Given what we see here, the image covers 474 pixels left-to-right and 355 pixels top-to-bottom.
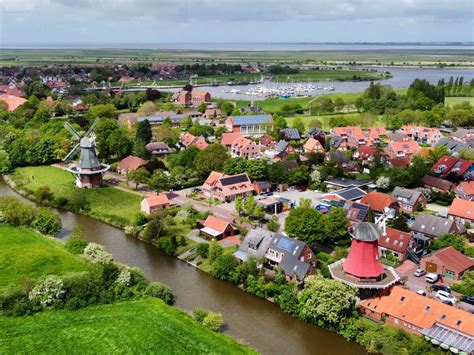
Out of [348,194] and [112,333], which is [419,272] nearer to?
[348,194]

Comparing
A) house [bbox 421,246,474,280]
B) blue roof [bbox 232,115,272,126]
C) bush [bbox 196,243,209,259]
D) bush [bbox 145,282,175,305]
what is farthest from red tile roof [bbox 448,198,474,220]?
blue roof [bbox 232,115,272,126]

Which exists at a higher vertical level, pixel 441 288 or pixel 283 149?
pixel 283 149

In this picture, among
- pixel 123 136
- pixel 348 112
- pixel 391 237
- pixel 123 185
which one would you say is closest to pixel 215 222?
pixel 391 237

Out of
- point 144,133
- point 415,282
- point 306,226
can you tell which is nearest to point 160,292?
point 306,226

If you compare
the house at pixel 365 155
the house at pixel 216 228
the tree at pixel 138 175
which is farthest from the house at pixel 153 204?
the house at pixel 365 155

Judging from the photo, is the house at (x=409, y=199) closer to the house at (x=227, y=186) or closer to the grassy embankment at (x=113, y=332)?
the house at (x=227, y=186)

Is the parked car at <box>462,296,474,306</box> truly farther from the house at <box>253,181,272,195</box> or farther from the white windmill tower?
the white windmill tower

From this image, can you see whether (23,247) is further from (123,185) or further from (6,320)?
(123,185)
